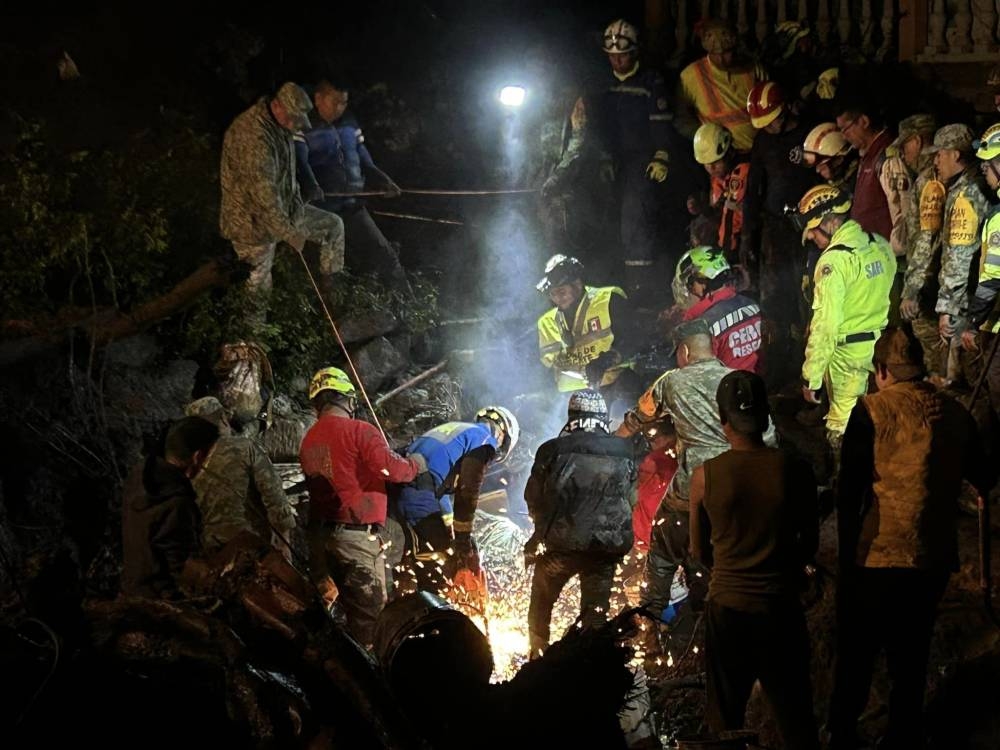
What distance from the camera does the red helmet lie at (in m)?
10.3

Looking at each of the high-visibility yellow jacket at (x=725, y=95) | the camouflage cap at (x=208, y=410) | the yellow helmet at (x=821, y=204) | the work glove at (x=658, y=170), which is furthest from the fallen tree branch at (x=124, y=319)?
the yellow helmet at (x=821, y=204)

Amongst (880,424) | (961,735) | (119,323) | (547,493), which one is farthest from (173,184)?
(961,735)

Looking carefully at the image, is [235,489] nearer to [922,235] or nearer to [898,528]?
[898,528]

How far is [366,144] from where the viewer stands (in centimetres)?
1468

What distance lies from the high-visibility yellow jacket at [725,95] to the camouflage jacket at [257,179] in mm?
5257

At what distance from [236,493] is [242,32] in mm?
9462

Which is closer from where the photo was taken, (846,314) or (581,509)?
(581,509)

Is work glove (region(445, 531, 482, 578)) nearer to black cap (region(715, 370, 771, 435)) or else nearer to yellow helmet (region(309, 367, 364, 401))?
yellow helmet (region(309, 367, 364, 401))

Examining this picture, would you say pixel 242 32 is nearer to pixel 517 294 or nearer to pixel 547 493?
pixel 517 294

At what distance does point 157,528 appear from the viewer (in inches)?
213

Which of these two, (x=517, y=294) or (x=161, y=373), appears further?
(x=517, y=294)

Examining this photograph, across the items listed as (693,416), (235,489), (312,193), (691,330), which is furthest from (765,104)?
(235,489)

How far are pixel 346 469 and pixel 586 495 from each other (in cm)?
203

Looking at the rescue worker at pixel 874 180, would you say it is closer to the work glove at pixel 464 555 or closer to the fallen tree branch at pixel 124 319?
the work glove at pixel 464 555
